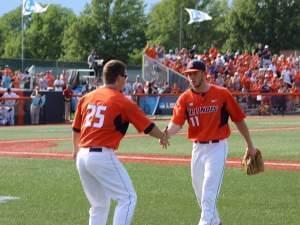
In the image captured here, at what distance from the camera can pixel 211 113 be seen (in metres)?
7.66

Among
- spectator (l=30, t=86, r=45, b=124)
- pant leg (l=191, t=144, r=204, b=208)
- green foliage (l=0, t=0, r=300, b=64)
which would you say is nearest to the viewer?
pant leg (l=191, t=144, r=204, b=208)

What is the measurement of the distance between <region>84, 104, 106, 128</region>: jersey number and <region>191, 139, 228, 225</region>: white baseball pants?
4.59 ft

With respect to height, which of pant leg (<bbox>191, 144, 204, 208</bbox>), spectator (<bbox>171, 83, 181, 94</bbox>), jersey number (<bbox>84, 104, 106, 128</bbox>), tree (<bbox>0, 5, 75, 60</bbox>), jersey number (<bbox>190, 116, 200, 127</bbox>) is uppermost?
tree (<bbox>0, 5, 75, 60</bbox>)

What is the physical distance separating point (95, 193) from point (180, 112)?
161 cm

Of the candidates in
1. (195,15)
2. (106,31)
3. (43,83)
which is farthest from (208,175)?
(106,31)

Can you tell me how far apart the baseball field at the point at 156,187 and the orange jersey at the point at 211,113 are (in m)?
1.26

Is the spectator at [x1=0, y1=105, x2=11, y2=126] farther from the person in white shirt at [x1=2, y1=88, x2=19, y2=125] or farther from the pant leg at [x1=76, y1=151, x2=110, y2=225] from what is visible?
the pant leg at [x1=76, y1=151, x2=110, y2=225]

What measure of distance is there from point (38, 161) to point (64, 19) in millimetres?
90512

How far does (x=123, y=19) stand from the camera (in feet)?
281

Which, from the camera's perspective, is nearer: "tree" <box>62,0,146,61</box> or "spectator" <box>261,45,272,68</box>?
"spectator" <box>261,45,272,68</box>

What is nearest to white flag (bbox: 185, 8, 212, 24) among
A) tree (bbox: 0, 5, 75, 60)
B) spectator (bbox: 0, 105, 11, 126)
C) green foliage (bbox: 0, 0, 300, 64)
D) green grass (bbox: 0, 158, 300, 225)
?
green foliage (bbox: 0, 0, 300, 64)

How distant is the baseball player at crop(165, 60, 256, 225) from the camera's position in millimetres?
7457

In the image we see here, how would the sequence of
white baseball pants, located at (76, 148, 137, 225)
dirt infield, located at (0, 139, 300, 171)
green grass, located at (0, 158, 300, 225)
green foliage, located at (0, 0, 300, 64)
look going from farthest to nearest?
green foliage, located at (0, 0, 300, 64) < dirt infield, located at (0, 139, 300, 171) < green grass, located at (0, 158, 300, 225) < white baseball pants, located at (76, 148, 137, 225)

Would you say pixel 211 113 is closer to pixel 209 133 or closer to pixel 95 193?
pixel 209 133
